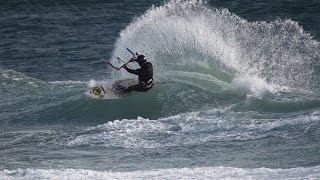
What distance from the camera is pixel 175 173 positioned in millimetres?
16594

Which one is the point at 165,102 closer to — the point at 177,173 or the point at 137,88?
the point at 137,88

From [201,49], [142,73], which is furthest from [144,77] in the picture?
[201,49]

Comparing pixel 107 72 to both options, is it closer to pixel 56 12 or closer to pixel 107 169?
pixel 56 12

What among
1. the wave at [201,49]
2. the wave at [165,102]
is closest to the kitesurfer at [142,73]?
the wave at [165,102]

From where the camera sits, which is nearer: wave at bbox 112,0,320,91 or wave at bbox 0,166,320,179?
wave at bbox 0,166,320,179

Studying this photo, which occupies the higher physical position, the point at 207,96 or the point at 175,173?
the point at 207,96

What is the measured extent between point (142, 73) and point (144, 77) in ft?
0.64

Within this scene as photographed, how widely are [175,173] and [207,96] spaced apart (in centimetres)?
867

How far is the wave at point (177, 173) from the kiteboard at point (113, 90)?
7.82m

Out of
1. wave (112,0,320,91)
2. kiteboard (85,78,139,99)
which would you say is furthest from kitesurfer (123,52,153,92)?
wave (112,0,320,91)

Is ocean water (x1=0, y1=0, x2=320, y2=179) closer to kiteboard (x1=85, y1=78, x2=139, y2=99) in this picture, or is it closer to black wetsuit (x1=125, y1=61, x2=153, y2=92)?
kiteboard (x1=85, y1=78, x2=139, y2=99)

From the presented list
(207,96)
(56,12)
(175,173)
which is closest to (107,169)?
(175,173)

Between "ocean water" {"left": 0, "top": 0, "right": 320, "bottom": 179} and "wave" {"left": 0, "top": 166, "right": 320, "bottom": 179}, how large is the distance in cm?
3

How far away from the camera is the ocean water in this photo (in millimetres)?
18047
